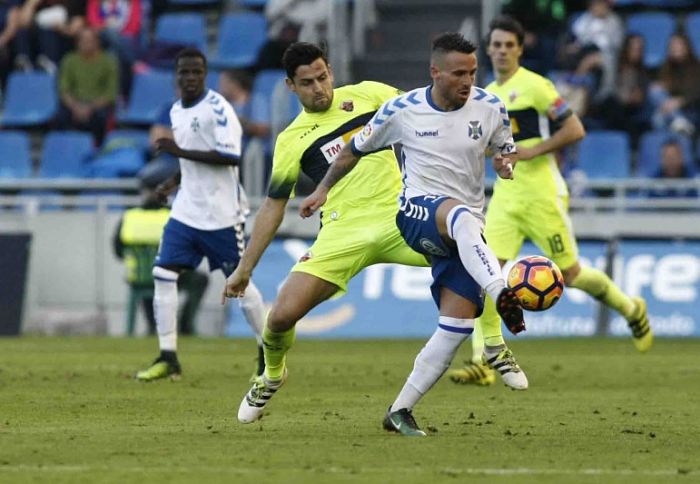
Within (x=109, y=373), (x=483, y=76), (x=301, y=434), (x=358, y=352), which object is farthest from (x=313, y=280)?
(x=483, y=76)

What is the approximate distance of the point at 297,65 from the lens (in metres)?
9.92

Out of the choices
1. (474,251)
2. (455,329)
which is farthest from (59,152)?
(474,251)

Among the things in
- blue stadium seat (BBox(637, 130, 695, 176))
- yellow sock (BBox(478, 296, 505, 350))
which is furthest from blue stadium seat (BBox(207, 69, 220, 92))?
yellow sock (BBox(478, 296, 505, 350))

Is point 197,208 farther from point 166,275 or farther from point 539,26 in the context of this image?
point 539,26

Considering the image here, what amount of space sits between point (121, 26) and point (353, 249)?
16.0m

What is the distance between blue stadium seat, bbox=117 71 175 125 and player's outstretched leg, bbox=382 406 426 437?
51.0ft

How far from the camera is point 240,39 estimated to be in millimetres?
24562

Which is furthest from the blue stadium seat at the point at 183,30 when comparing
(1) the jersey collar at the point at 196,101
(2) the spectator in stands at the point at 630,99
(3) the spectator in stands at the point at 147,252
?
(1) the jersey collar at the point at 196,101

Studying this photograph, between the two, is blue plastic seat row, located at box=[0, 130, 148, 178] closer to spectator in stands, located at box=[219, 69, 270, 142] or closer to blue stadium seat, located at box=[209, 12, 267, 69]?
spectator in stands, located at box=[219, 69, 270, 142]

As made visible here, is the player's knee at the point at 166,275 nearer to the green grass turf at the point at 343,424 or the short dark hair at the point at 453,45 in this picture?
the green grass turf at the point at 343,424

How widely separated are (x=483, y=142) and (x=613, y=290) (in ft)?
18.6

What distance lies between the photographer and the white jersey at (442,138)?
9.06 meters

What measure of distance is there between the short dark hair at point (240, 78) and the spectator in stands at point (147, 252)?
219cm

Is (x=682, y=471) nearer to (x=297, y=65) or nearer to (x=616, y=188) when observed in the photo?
(x=297, y=65)
